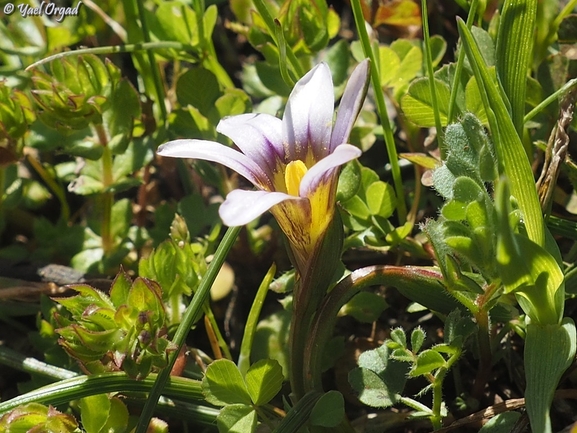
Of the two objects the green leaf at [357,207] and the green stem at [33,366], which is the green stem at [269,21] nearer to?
the green leaf at [357,207]

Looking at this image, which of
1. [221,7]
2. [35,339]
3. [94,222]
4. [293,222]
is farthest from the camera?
[221,7]

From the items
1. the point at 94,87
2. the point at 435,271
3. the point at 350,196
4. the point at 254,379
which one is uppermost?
the point at 94,87

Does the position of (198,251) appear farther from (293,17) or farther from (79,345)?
(293,17)

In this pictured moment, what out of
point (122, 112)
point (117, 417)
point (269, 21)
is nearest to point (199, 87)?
point (122, 112)

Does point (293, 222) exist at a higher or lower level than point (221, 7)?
lower

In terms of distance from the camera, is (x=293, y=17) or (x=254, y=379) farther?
(x=293, y=17)

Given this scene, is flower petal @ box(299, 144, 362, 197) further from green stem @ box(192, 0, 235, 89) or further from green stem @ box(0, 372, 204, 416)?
green stem @ box(192, 0, 235, 89)

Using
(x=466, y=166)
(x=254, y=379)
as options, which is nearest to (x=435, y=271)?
(x=466, y=166)

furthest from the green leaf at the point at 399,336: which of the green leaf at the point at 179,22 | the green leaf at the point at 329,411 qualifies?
the green leaf at the point at 179,22
